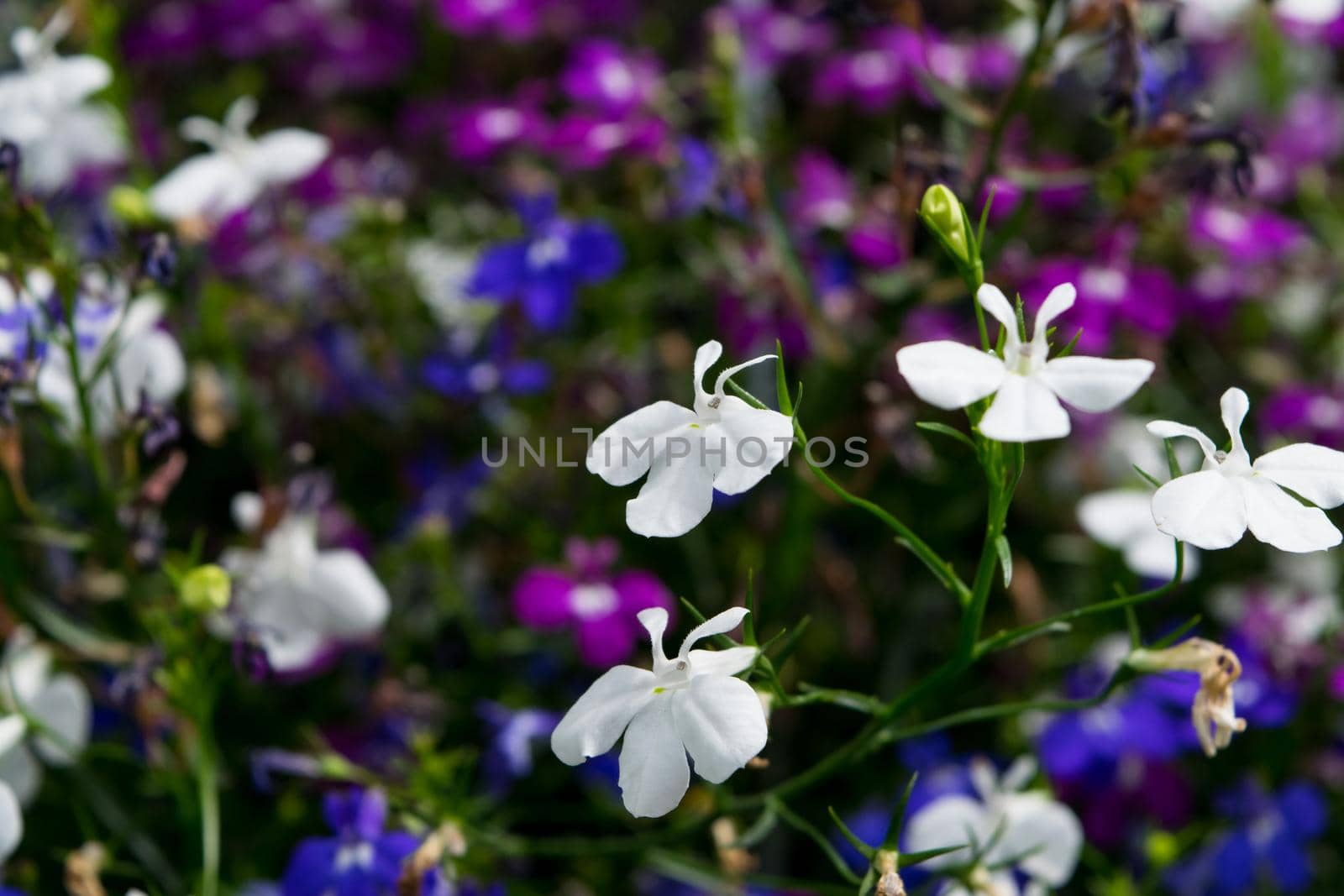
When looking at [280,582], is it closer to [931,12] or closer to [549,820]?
[549,820]

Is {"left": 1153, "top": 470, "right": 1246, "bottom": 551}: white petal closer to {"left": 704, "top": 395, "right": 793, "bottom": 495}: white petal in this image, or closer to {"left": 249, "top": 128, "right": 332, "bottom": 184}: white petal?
{"left": 704, "top": 395, "right": 793, "bottom": 495}: white petal

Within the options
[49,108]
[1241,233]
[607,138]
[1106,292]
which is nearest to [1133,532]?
[1106,292]

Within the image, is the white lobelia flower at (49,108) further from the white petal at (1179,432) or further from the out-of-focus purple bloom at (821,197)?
the white petal at (1179,432)

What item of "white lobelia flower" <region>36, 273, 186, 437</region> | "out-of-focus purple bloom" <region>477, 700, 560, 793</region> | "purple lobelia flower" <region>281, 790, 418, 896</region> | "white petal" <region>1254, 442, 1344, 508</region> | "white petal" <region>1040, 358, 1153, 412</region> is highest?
"white petal" <region>1040, 358, 1153, 412</region>

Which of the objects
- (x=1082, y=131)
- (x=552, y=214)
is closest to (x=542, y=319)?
(x=552, y=214)

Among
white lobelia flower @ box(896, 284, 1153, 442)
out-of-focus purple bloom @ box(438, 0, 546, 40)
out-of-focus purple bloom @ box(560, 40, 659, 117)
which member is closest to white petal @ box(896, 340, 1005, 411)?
white lobelia flower @ box(896, 284, 1153, 442)

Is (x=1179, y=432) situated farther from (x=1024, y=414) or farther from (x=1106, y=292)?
(x=1106, y=292)
